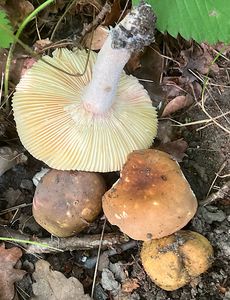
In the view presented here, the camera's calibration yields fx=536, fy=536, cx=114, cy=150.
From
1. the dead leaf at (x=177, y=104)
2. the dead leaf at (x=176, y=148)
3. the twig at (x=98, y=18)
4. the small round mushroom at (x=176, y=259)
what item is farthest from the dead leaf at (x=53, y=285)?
the twig at (x=98, y=18)

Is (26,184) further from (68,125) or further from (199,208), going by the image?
(199,208)

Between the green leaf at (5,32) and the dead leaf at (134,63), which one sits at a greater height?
the green leaf at (5,32)

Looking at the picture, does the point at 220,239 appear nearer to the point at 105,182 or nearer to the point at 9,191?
the point at 105,182

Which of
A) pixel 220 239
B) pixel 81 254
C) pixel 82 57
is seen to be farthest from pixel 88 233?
pixel 82 57

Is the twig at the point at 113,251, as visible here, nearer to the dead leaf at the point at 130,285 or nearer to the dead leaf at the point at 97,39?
the dead leaf at the point at 130,285

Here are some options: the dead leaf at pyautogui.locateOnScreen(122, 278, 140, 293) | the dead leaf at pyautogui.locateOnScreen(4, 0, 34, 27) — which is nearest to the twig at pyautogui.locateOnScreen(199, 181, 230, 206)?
the dead leaf at pyautogui.locateOnScreen(122, 278, 140, 293)

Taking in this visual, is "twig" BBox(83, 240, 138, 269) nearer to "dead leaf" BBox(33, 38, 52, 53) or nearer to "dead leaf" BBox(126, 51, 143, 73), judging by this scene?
"dead leaf" BBox(126, 51, 143, 73)
